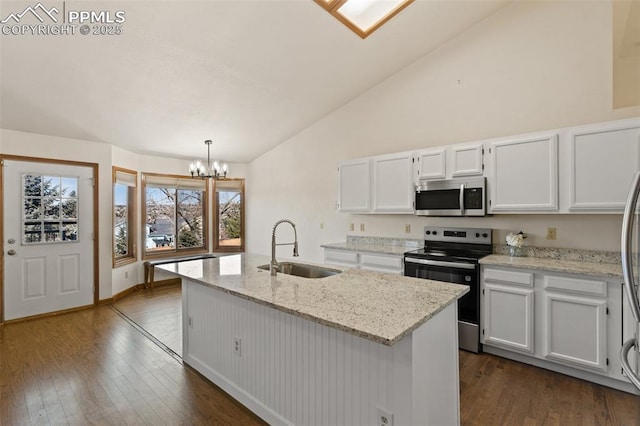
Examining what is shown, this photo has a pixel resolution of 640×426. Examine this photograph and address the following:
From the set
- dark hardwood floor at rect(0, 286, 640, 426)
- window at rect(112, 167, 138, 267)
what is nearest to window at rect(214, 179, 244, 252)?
window at rect(112, 167, 138, 267)

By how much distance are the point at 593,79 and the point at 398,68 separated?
2.06 metres

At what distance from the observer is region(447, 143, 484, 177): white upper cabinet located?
3.15 meters

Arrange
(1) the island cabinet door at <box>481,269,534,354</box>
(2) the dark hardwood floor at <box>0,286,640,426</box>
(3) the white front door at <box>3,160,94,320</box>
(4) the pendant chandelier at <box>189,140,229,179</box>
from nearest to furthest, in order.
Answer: (2) the dark hardwood floor at <box>0,286,640,426</box>
(1) the island cabinet door at <box>481,269,534,354</box>
(3) the white front door at <box>3,160,94,320</box>
(4) the pendant chandelier at <box>189,140,229,179</box>

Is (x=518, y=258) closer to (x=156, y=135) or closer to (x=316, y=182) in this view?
(x=316, y=182)

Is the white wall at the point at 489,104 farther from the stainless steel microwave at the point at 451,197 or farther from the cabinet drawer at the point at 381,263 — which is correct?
the cabinet drawer at the point at 381,263

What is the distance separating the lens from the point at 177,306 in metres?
4.45

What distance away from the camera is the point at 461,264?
9.78 feet

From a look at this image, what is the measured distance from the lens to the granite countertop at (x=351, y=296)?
1.33 m

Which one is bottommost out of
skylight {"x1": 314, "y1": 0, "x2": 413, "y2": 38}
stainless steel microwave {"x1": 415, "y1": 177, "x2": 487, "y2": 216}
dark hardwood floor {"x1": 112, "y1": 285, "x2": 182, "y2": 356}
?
dark hardwood floor {"x1": 112, "y1": 285, "x2": 182, "y2": 356}

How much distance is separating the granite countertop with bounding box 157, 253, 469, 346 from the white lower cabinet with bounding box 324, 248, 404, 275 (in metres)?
1.32

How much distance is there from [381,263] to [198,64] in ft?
9.96

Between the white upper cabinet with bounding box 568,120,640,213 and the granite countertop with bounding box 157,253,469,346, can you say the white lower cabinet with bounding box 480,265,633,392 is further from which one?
the granite countertop with bounding box 157,253,469,346

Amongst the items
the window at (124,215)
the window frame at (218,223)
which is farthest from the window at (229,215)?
the window at (124,215)

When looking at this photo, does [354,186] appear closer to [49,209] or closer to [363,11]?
[363,11]
